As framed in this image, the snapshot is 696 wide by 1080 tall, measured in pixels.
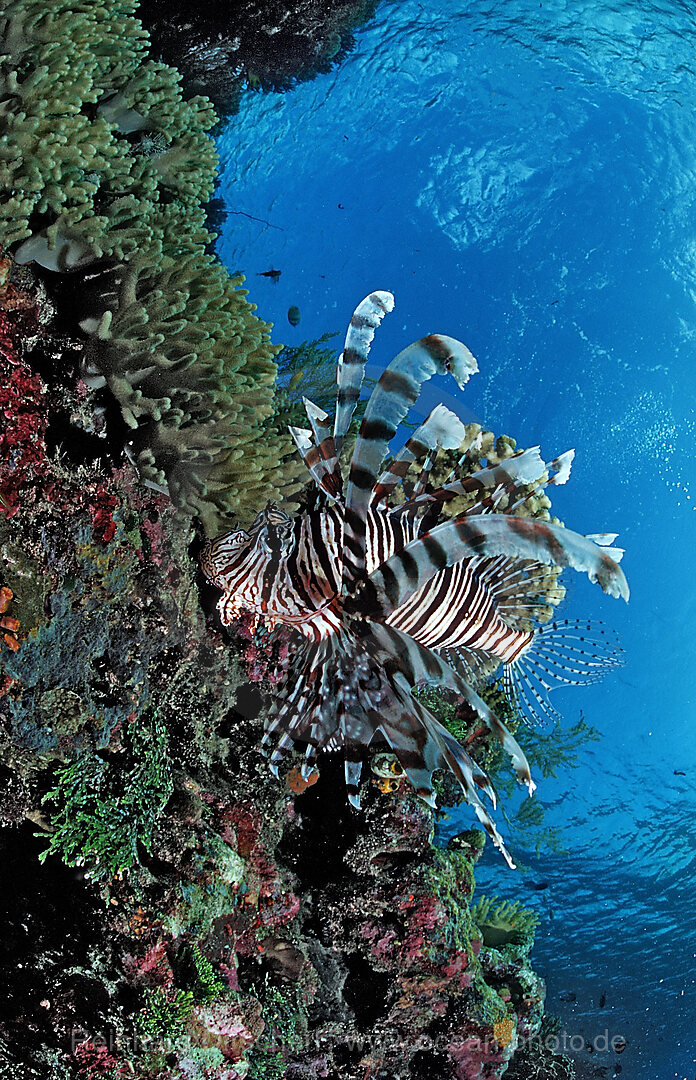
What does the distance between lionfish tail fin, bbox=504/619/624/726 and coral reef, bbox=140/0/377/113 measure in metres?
6.25

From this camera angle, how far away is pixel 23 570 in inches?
91.0

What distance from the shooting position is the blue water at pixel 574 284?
1066 centimetres

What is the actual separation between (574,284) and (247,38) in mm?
10976

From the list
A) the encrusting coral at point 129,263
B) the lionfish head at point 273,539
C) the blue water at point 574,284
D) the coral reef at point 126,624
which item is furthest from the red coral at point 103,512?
the blue water at point 574,284

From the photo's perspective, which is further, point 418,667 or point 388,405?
point 418,667

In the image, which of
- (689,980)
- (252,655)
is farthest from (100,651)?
(689,980)

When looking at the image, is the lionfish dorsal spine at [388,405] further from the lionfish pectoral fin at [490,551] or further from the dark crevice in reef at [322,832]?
the dark crevice in reef at [322,832]

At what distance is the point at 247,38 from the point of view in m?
6.34

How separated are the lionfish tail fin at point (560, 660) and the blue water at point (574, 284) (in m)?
7.71

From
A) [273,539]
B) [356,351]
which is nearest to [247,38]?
[356,351]

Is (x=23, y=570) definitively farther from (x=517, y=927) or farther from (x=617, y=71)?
(x=617, y=71)

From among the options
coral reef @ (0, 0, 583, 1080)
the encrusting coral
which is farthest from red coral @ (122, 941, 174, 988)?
the encrusting coral

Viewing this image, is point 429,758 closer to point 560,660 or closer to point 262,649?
point 262,649

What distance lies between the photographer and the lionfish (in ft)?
5.66
